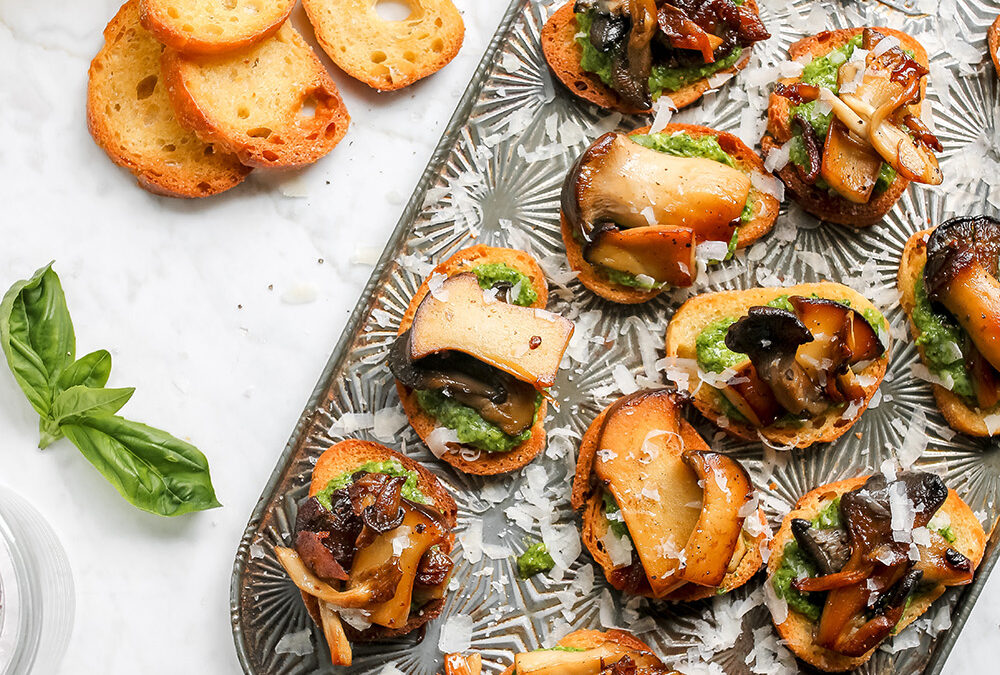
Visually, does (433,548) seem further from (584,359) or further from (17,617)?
(17,617)

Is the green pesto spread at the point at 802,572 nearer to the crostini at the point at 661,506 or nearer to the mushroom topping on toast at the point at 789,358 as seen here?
the crostini at the point at 661,506

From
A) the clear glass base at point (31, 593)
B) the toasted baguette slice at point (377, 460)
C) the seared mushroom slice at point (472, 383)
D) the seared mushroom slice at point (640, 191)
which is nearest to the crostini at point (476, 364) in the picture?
the seared mushroom slice at point (472, 383)

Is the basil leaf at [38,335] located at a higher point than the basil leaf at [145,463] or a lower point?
higher

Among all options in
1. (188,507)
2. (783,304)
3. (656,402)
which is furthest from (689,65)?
(188,507)

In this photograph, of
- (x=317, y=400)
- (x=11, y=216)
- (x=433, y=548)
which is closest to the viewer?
(x=433, y=548)

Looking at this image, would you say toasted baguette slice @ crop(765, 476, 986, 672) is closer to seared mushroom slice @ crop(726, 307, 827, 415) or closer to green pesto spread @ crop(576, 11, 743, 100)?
seared mushroom slice @ crop(726, 307, 827, 415)

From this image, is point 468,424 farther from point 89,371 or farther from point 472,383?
point 89,371
